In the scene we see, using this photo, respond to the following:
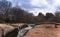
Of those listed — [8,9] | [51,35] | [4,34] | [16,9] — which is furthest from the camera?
[8,9]

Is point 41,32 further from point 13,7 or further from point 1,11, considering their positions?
point 1,11

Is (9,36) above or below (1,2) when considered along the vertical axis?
below

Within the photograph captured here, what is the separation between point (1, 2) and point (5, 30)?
43.4 feet

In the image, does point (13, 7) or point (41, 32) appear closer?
point (41, 32)

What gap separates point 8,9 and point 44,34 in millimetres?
13030

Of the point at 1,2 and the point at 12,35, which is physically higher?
the point at 1,2

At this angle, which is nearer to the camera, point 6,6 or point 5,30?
point 5,30

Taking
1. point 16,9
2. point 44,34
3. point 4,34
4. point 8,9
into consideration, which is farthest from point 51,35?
point 8,9

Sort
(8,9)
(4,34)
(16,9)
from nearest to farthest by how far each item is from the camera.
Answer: (4,34), (16,9), (8,9)

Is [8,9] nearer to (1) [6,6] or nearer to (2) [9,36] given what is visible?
(1) [6,6]

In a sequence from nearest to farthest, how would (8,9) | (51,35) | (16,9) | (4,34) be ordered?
(51,35) < (4,34) < (16,9) < (8,9)

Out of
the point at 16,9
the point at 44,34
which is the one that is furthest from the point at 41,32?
the point at 16,9

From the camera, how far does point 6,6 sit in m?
14.3

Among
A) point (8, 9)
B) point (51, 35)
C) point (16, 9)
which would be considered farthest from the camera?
point (8, 9)
